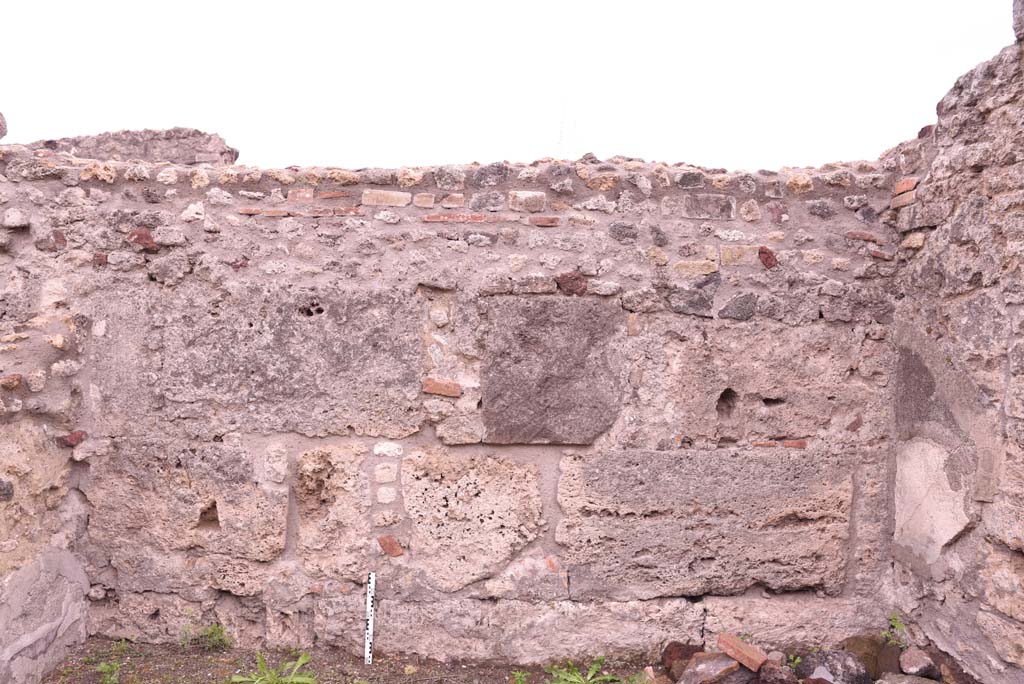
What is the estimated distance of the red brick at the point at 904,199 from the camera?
3.02 m

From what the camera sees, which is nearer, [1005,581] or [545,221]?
[1005,581]

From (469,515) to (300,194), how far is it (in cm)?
142

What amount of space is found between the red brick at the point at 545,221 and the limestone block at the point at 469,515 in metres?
0.94

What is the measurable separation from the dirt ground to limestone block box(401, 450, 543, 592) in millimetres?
334

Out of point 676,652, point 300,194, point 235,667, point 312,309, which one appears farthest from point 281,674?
point 300,194

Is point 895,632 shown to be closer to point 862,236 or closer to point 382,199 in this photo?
point 862,236

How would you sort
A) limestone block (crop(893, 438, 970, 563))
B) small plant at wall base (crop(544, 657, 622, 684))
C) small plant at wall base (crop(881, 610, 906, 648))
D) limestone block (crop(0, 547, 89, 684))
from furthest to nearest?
1. small plant at wall base (crop(881, 610, 906, 648))
2. small plant at wall base (crop(544, 657, 622, 684))
3. limestone block (crop(893, 438, 970, 563))
4. limestone block (crop(0, 547, 89, 684))

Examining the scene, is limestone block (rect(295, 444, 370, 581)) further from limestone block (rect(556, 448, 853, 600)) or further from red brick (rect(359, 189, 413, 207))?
red brick (rect(359, 189, 413, 207))

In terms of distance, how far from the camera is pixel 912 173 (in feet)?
10.1

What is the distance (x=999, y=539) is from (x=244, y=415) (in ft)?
8.91

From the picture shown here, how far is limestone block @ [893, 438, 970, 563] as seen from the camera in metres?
2.84

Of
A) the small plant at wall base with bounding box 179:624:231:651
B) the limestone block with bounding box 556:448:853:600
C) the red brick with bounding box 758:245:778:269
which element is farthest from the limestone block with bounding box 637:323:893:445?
the small plant at wall base with bounding box 179:624:231:651

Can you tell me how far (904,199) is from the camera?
3.08 meters

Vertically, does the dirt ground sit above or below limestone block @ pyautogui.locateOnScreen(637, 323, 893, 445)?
below
